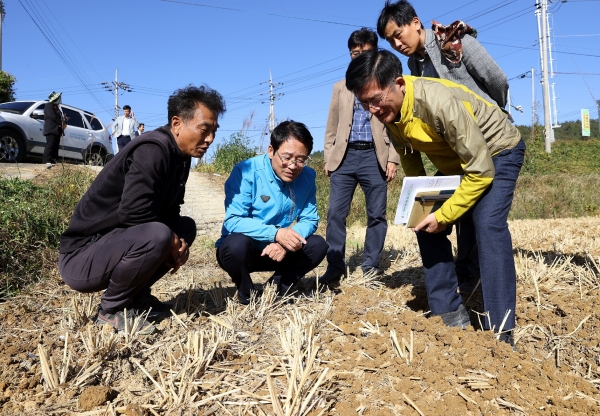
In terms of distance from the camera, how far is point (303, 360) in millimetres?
2562

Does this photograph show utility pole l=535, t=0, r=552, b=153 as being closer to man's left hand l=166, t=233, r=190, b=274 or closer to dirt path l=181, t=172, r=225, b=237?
dirt path l=181, t=172, r=225, b=237

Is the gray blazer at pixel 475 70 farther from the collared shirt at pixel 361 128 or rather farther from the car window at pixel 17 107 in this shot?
the car window at pixel 17 107

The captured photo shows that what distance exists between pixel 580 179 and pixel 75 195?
1297 centimetres

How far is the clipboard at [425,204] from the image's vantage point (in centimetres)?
292

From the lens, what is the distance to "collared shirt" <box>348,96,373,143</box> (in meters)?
4.48

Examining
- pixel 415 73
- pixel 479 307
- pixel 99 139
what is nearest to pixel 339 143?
pixel 415 73

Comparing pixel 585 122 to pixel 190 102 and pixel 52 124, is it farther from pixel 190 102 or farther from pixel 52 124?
pixel 190 102

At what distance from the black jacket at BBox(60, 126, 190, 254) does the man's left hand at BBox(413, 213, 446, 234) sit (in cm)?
144

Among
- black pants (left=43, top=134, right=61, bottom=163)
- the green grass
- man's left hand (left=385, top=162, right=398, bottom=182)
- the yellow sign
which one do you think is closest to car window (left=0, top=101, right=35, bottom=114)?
black pants (left=43, top=134, right=61, bottom=163)

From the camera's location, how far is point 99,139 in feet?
44.5

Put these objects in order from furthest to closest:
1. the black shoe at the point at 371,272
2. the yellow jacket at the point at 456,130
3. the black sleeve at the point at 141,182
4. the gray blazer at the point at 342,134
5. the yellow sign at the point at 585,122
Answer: the yellow sign at the point at 585,122 → the gray blazer at the point at 342,134 → the black shoe at the point at 371,272 → the black sleeve at the point at 141,182 → the yellow jacket at the point at 456,130

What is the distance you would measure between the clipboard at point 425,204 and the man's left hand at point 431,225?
5 centimetres

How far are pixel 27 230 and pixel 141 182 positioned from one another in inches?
88.1

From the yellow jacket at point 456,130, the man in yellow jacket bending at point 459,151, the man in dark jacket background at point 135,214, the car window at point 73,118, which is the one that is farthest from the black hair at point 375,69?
the car window at point 73,118
